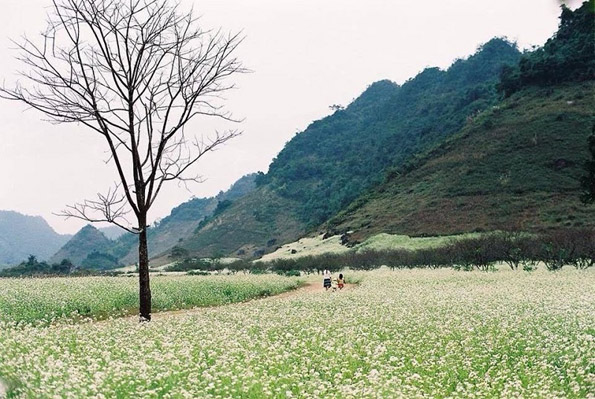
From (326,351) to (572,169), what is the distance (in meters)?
91.8

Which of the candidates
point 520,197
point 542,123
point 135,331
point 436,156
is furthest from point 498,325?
point 436,156

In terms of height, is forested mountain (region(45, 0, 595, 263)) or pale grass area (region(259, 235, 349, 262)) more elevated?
forested mountain (region(45, 0, 595, 263))

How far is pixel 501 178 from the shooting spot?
323 feet

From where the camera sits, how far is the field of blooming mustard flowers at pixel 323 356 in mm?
9156

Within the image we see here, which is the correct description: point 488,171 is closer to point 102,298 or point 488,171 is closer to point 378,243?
point 378,243

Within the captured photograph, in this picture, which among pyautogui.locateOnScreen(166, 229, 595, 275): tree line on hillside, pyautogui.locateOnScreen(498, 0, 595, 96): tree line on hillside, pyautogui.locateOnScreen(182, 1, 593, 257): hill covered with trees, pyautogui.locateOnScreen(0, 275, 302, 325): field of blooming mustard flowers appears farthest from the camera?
pyautogui.locateOnScreen(498, 0, 595, 96): tree line on hillside

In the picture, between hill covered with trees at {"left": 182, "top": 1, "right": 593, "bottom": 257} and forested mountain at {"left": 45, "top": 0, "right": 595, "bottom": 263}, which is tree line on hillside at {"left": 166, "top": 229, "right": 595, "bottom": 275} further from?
hill covered with trees at {"left": 182, "top": 1, "right": 593, "bottom": 257}

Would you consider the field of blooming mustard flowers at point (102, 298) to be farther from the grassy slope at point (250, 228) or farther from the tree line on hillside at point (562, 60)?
the grassy slope at point (250, 228)

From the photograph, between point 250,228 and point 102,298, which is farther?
point 250,228

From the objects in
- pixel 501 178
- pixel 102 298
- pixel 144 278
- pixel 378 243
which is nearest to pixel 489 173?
pixel 501 178

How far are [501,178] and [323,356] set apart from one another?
92.2 meters

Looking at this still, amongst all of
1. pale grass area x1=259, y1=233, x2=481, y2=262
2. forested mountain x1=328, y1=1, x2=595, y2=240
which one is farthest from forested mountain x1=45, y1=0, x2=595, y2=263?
pale grass area x1=259, y1=233, x2=481, y2=262

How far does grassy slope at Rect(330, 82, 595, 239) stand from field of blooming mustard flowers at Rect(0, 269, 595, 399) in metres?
65.9

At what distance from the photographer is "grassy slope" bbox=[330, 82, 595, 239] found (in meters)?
86.2
